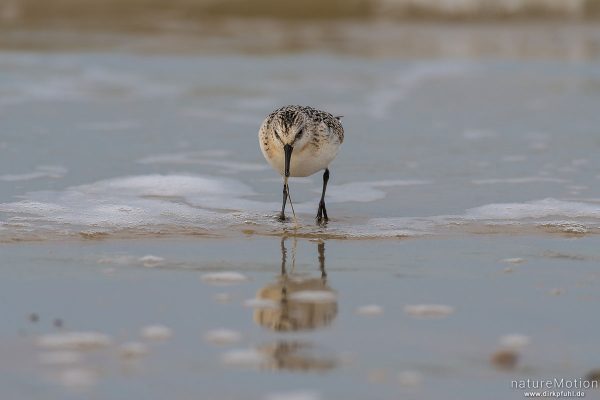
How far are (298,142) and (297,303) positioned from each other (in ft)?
7.04

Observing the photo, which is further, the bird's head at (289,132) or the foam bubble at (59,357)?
the bird's head at (289,132)

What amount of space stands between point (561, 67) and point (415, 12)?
908 centimetres

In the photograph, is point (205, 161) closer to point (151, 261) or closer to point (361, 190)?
point (361, 190)

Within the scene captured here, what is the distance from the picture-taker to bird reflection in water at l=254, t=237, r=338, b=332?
15.6 ft

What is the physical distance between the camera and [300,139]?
7.09 m

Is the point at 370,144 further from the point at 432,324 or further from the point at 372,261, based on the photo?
the point at 432,324

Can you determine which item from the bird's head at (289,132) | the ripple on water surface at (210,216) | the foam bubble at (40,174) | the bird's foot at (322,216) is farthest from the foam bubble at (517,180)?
the foam bubble at (40,174)

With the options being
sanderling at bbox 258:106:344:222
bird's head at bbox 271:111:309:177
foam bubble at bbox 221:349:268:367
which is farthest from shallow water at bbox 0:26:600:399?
bird's head at bbox 271:111:309:177

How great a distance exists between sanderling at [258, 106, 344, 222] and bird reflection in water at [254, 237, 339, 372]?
42.8 inches

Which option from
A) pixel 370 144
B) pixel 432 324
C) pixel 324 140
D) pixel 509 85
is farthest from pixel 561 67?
pixel 432 324

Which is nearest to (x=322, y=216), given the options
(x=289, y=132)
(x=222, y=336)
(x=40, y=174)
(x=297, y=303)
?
(x=289, y=132)

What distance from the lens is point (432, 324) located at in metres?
4.75

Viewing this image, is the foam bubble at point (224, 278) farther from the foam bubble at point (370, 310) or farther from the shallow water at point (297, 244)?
the foam bubble at point (370, 310)

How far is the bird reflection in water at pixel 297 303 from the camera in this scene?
15.6 ft
